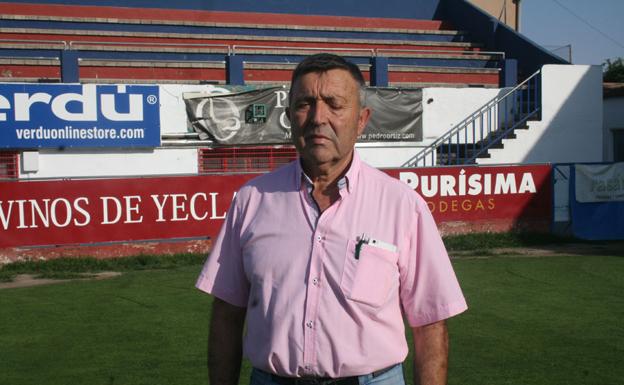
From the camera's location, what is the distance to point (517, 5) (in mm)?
35094

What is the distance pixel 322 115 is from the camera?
2852 millimetres

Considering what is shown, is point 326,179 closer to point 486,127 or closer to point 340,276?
point 340,276

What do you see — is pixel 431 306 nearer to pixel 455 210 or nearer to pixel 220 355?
pixel 220 355

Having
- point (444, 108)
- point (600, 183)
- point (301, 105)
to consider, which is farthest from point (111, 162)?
point (301, 105)

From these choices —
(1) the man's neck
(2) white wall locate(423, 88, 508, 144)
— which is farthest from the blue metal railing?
(1) the man's neck

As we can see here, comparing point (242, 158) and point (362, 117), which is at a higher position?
point (362, 117)

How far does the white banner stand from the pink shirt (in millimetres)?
15147

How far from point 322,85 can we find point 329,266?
64 cm

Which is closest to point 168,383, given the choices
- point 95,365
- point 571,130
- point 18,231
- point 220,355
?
point 95,365

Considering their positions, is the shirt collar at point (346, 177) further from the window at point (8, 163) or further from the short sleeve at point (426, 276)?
the window at point (8, 163)

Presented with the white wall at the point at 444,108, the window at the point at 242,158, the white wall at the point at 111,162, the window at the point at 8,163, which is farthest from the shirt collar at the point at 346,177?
the white wall at the point at 444,108

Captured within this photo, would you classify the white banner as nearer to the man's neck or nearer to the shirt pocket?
the man's neck

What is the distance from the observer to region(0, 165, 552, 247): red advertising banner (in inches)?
532

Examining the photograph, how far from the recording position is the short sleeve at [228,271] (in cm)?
296
